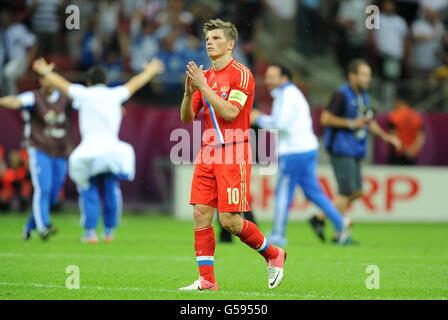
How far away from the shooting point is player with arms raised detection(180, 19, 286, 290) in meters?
10.1

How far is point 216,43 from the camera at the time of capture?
1016 cm

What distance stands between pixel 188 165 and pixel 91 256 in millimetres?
8477

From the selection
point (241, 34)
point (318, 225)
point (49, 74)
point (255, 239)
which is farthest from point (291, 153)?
point (241, 34)

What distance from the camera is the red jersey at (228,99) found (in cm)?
1013

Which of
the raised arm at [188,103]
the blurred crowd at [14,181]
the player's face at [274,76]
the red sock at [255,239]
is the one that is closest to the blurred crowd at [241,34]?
the blurred crowd at [14,181]

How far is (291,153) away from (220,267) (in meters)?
4.13

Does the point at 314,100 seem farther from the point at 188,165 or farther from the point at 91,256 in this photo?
the point at 91,256

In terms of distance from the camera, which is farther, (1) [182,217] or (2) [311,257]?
(1) [182,217]

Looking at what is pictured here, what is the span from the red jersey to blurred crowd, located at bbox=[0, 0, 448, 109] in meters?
14.0

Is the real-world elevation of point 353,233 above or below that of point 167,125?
below

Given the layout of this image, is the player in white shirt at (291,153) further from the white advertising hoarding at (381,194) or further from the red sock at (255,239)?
the red sock at (255,239)

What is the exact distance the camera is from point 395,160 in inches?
903

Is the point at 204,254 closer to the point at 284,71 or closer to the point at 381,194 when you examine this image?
the point at 284,71
